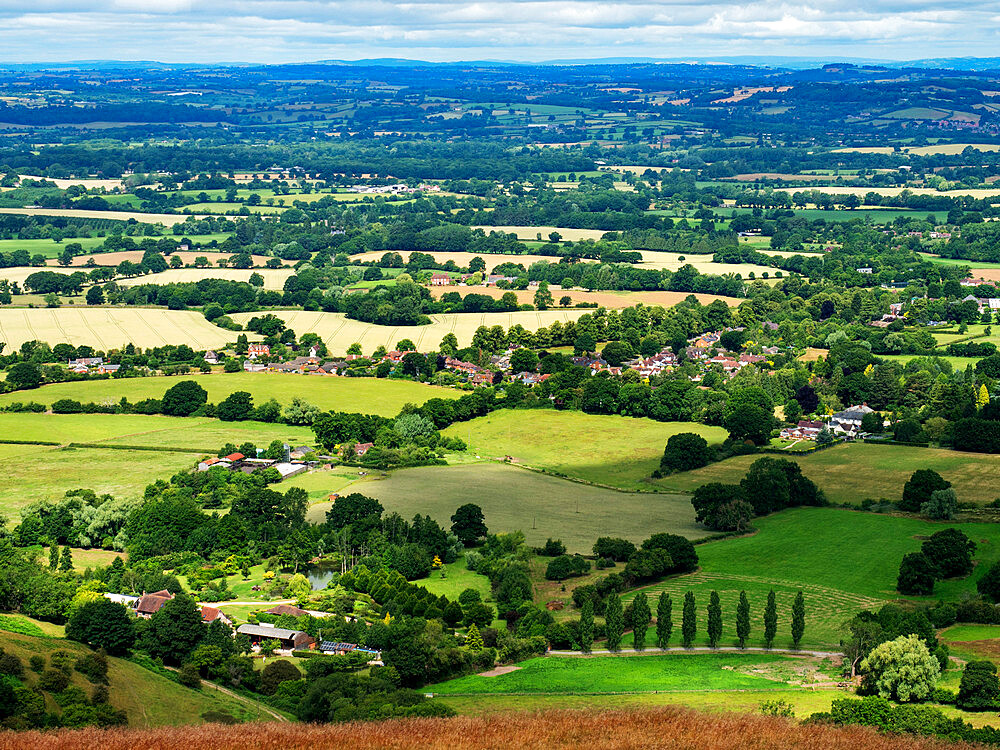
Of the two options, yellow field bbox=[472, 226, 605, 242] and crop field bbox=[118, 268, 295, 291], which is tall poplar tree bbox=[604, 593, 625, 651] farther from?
yellow field bbox=[472, 226, 605, 242]

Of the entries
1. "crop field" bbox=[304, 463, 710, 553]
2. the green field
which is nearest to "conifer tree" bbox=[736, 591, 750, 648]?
"crop field" bbox=[304, 463, 710, 553]

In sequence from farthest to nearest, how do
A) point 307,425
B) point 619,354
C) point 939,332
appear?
point 939,332 → point 619,354 → point 307,425

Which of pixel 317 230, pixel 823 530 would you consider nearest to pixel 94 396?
pixel 823 530

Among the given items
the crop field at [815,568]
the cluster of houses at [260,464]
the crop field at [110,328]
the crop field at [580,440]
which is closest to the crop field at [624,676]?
the crop field at [815,568]

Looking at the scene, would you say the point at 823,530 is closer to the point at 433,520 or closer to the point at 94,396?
the point at 433,520

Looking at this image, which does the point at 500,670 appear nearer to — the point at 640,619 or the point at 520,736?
the point at 640,619

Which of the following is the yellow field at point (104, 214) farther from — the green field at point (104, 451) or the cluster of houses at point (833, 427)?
the cluster of houses at point (833, 427)
